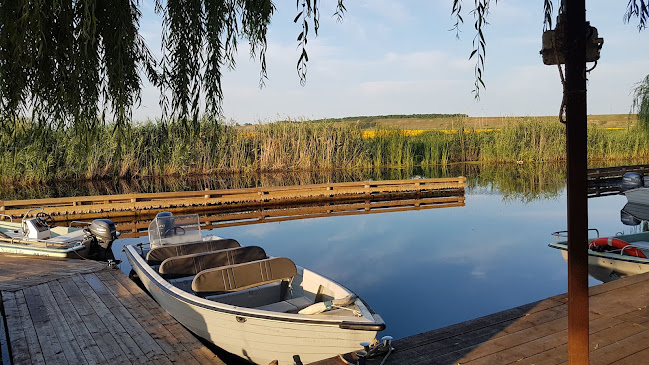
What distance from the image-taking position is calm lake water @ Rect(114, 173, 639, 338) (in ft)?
28.1

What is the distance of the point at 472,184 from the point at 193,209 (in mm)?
13604

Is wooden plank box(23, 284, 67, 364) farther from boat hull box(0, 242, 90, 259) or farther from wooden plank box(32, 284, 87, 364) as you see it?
boat hull box(0, 242, 90, 259)

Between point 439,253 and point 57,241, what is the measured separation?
8.67 meters

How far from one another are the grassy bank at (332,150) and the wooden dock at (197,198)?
6.51ft

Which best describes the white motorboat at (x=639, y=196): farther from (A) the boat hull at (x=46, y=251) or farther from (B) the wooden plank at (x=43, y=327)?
(B) the wooden plank at (x=43, y=327)

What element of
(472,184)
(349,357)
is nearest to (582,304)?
(349,357)

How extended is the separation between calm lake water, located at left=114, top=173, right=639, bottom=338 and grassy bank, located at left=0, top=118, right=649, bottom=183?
7.32 meters

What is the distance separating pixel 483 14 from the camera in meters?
2.19

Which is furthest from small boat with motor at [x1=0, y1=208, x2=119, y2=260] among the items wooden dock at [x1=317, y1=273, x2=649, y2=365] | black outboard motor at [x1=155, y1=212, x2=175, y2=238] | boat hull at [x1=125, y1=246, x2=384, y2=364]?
wooden dock at [x1=317, y1=273, x2=649, y2=365]

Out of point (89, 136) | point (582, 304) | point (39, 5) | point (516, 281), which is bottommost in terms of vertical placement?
point (516, 281)

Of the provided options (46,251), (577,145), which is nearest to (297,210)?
(46,251)

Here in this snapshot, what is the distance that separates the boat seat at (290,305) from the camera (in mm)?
6023

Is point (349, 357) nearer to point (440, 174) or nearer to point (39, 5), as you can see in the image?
point (39, 5)

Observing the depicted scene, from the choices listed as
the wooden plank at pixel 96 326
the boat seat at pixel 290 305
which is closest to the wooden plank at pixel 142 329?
the wooden plank at pixel 96 326
